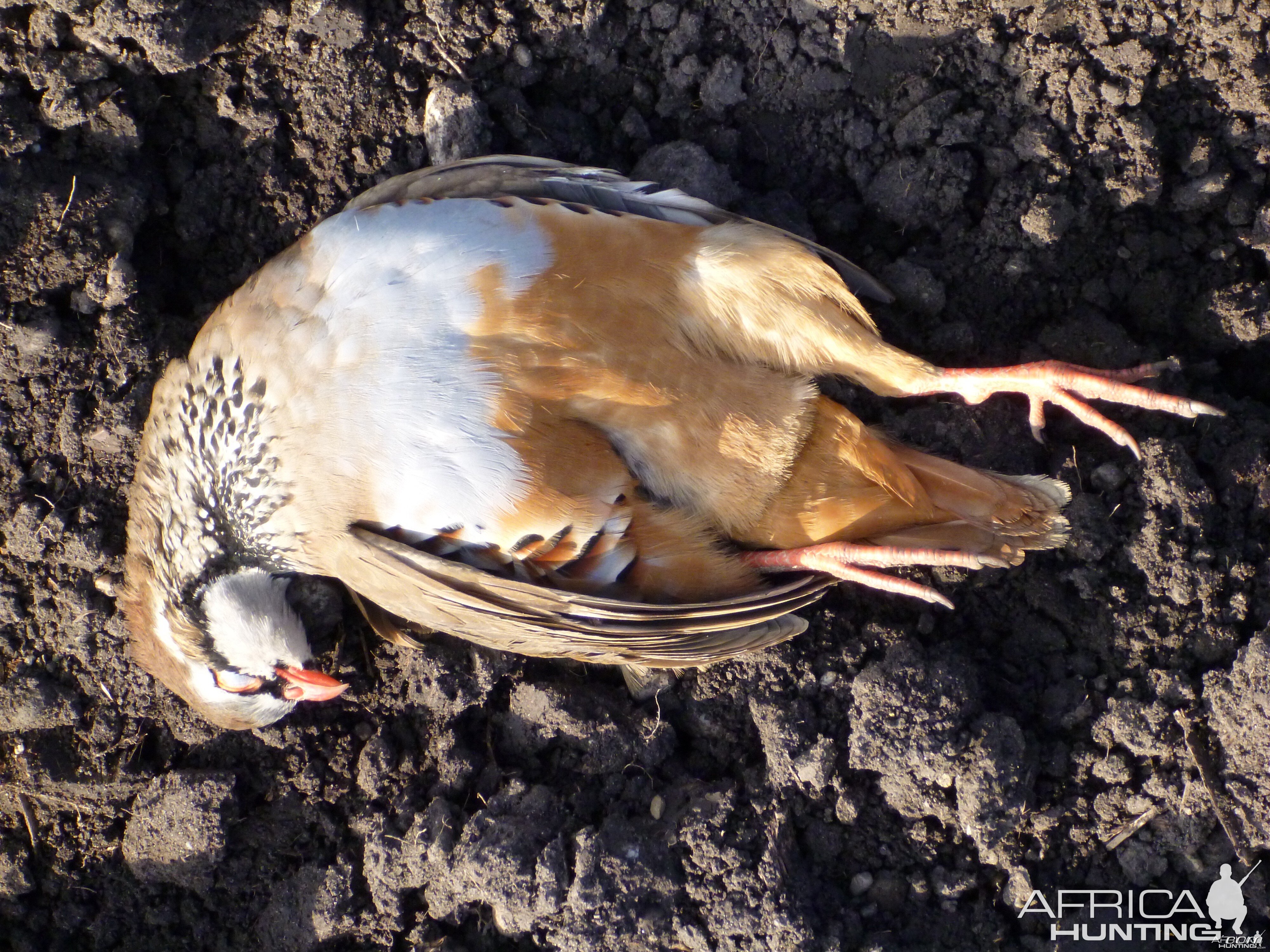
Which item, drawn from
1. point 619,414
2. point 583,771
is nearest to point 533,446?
point 619,414

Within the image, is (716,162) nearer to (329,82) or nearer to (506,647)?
(329,82)

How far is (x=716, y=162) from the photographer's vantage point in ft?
11.3

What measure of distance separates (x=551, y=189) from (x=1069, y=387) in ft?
5.61

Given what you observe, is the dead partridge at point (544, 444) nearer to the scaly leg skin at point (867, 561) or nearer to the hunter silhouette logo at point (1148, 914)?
the scaly leg skin at point (867, 561)

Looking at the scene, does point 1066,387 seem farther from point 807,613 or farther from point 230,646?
point 230,646

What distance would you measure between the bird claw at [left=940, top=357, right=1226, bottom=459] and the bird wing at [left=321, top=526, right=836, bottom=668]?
2.67 ft

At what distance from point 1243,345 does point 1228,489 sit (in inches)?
20.9

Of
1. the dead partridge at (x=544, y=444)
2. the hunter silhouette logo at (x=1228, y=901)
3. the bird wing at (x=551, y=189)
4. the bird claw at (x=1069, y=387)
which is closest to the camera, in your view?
the dead partridge at (x=544, y=444)

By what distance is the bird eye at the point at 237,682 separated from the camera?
10.2 ft

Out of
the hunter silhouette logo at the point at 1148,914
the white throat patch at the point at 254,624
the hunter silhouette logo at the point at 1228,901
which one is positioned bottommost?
the hunter silhouette logo at the point at 1148,914

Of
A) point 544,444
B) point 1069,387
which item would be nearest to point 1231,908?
point 1069,387

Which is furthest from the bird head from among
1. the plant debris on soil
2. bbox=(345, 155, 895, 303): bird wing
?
bbox=(345, 155, 895, 303): bird wing

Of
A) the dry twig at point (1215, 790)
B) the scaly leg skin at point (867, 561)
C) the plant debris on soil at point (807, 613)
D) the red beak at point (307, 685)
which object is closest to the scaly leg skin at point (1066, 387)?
the plant debris on soil at point (807, 613)

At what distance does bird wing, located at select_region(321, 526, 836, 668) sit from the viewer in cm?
261
